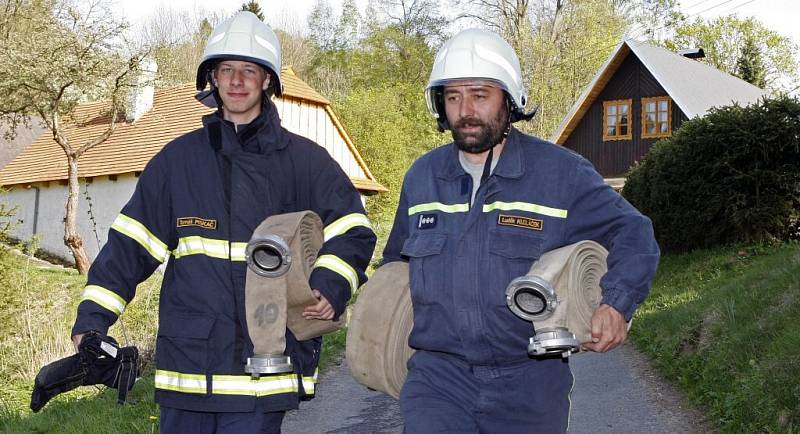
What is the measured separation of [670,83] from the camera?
105 feet

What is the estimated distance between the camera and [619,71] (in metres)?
34.1

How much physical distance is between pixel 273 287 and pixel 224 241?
312 millimetres

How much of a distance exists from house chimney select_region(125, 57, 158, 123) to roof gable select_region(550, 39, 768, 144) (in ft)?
50.0

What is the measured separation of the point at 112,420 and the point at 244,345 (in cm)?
360

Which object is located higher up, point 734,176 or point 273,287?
point 734,176

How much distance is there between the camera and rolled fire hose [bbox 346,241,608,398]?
343 cm

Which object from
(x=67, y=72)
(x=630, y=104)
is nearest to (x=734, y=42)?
(x=630, y=104)

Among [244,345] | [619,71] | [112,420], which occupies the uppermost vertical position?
[619,71]

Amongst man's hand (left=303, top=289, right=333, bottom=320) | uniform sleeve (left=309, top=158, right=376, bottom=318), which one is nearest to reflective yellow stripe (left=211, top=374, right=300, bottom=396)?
man's hand (left=303, top=289, right=333, bottom=320)

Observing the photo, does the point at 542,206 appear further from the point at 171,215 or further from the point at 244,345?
the point at 171,215

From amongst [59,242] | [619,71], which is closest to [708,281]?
[619,71]

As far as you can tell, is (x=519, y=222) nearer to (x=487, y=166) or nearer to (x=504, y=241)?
(x=504, y=241)

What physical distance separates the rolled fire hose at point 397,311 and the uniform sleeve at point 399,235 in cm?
5

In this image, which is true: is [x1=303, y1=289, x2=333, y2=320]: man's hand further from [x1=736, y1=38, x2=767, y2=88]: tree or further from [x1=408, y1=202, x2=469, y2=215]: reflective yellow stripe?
[x1=736, y1=38, x2=767, y2=88]: tree
